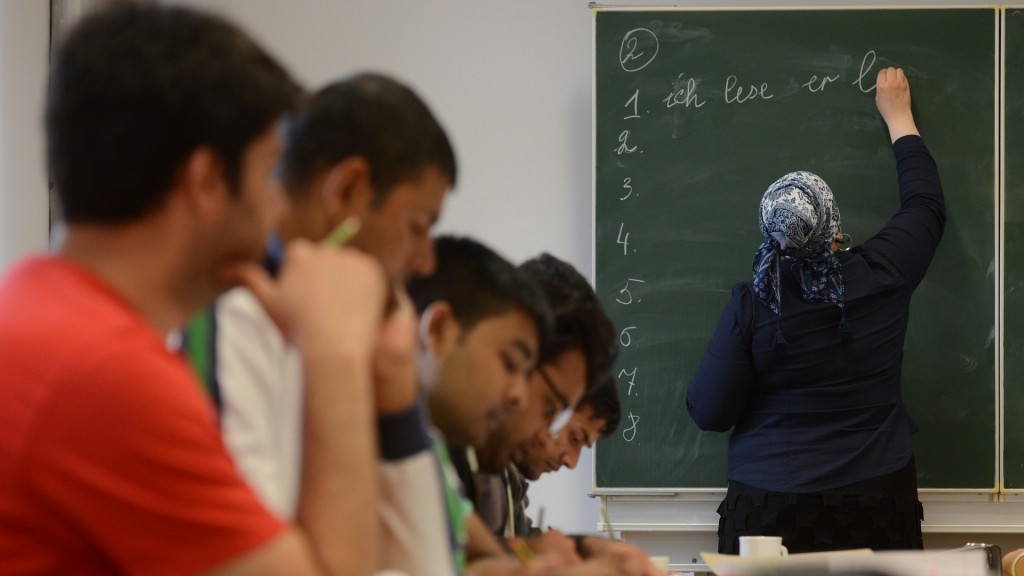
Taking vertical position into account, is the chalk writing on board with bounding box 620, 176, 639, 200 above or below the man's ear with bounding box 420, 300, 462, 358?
above

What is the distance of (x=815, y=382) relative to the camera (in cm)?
348

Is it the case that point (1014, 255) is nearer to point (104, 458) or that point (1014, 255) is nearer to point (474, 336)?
point (474, 336)

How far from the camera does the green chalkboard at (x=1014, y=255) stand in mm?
3793

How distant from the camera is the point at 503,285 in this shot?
1.67 m

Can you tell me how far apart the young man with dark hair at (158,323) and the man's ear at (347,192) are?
284 mm

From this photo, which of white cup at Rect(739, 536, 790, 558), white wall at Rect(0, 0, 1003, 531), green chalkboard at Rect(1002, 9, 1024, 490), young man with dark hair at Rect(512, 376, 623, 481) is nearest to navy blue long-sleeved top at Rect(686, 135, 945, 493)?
green chalkboard at Rect(1002, 9, 1024, 490)

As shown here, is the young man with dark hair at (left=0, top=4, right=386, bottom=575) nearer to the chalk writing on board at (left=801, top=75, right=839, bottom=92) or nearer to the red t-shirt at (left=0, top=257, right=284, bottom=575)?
the red t-shirt at (left=0, top=257, right=284, bottom=575)

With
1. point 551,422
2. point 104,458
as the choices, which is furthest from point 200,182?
point 551,422

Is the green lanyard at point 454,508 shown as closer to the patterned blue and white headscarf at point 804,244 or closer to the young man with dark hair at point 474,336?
the young man with dark hair at point 474,336

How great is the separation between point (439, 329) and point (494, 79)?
2710mm

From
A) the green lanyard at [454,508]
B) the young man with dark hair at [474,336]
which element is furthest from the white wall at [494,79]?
the green lanyard at [454,508]

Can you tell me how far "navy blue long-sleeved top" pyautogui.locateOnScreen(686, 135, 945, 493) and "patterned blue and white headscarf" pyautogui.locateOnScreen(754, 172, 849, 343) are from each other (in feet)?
0.11

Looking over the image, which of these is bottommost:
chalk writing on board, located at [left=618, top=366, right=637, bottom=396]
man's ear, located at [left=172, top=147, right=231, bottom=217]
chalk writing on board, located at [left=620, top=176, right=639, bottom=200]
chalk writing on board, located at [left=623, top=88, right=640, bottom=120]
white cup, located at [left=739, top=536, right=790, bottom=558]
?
white cup, located at [left=739, top=536, right=790, bottom=558]

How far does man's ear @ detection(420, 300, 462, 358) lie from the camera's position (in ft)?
5.20
